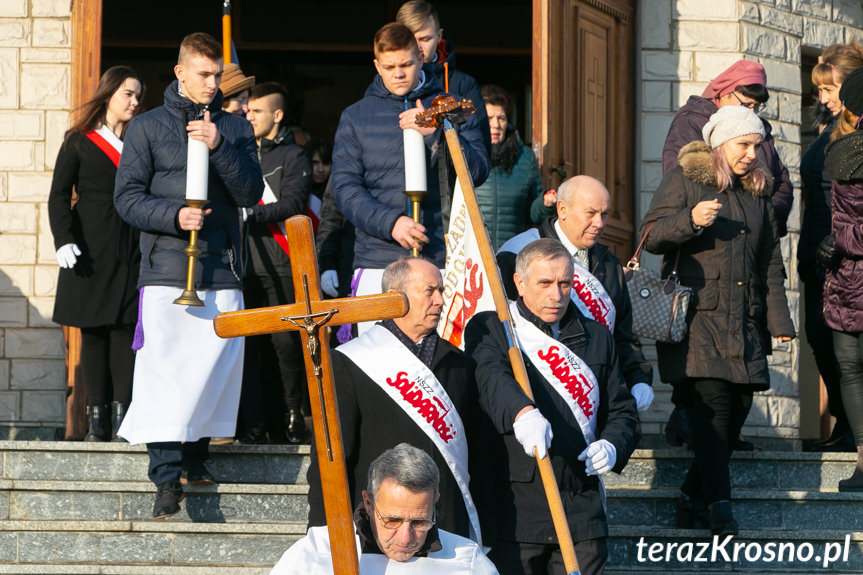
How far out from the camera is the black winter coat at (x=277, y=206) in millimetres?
8188

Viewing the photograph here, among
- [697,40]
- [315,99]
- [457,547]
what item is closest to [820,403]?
[697,40]

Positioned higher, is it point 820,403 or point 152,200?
point 152,200

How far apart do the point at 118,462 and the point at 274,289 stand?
1.49 m

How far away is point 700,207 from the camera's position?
22.0ft

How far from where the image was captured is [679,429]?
305 inches

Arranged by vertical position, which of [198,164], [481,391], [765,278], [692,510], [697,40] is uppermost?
[697,40]

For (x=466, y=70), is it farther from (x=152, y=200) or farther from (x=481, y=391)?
(x=481, y=391)

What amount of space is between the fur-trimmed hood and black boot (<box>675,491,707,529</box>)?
4.69 ft

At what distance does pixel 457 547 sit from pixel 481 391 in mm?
1114

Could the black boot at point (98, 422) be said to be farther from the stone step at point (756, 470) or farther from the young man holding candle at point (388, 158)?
the stone step at point (756, 470)

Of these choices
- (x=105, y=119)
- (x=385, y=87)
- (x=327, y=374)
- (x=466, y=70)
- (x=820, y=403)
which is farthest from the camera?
(x=466, y=70)

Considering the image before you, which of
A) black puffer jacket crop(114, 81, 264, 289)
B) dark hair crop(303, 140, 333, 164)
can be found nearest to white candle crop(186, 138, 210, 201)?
black puffer jacket crop(114, 81, 264, 289)

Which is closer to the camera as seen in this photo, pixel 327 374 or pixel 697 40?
pixel 327 374

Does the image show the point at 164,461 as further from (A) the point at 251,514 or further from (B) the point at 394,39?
(B) the point at 394,39
